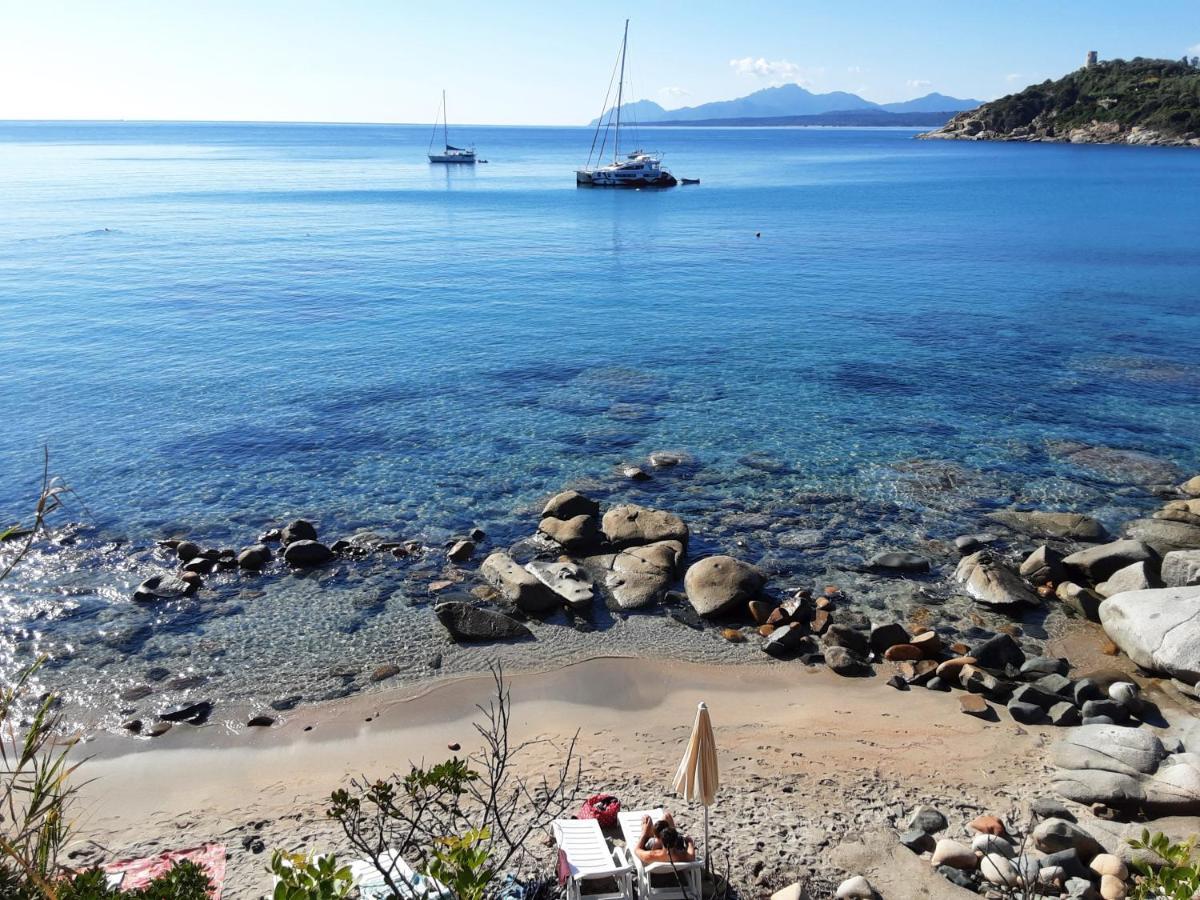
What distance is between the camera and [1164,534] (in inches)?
927

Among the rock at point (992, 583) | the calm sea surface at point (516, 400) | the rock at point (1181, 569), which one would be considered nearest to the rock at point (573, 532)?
the calm sea surface at point (516, 400)

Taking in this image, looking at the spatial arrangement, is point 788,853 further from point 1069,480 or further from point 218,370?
point 218,370

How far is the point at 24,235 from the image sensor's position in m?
70.8

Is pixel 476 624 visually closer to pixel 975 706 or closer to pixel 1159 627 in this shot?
pixel 975 706

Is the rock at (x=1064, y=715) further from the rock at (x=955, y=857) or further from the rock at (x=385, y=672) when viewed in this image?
the rock at (x=385, y=672)

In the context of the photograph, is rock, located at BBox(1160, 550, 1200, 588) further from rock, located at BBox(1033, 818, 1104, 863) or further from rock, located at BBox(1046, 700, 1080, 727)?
rock, located at BBox(1033, 818, 1104, 863)

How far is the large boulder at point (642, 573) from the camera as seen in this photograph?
21161 millimetres

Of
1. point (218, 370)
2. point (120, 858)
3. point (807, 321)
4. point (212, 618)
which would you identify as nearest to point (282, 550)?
point (212, 618)

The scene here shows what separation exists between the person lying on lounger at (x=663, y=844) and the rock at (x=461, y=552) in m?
11.3

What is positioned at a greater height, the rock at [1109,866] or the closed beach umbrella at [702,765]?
the closed beach umbrella at [702,765]

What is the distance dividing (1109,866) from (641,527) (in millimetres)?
13433

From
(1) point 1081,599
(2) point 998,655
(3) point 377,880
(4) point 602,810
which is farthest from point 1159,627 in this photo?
(3) point 377,880

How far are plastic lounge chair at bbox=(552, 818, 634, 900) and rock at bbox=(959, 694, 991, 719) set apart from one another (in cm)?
815

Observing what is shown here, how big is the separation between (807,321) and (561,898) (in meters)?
39.1
